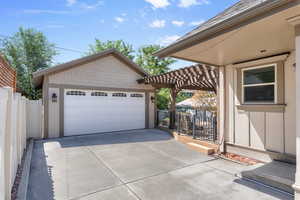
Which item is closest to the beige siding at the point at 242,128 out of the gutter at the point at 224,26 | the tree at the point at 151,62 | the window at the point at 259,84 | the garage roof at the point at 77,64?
the window at the point at 259,84

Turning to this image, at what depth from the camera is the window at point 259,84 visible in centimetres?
473

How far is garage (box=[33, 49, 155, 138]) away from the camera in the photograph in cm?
877

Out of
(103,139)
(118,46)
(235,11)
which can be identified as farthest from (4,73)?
(118,46)

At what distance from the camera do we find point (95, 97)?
9867 mm

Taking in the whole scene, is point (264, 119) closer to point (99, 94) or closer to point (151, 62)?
point (99, 94)

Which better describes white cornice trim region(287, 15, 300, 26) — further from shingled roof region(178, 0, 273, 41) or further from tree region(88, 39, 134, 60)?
tree region(88, 39, 134, 60)

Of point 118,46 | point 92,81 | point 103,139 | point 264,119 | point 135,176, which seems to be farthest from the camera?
point 118,46

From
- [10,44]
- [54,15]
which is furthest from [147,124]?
[10,44]

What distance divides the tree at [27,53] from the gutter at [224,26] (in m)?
19.3

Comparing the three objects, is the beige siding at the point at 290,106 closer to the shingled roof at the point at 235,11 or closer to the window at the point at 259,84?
the window at the point at 259,84

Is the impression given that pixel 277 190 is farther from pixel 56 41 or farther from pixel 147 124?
pixel 56 41

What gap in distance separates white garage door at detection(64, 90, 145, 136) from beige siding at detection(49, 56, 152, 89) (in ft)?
1.71

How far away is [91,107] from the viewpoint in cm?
→ 970

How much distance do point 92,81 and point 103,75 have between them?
2.49ft
